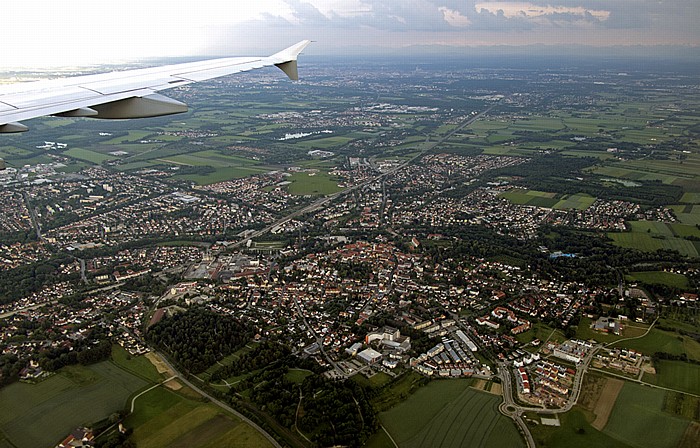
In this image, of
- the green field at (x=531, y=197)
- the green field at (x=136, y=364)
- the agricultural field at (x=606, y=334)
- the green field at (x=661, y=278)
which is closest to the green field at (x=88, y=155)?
the green field at (x=136, y=364)

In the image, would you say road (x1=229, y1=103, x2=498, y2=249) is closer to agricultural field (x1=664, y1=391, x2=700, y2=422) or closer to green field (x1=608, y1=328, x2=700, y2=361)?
green field (x1=608, y1=328, x2=700, y2=361)

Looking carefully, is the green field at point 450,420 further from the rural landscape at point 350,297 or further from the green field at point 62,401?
the green field at point 62,401

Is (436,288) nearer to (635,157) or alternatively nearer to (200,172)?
(200,172)

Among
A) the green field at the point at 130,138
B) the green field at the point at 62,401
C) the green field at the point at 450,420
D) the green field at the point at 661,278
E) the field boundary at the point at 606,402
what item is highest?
the green field at the point at 130,138

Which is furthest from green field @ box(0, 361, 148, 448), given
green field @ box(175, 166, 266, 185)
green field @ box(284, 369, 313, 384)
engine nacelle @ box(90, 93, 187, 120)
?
green field @ box(175, 166, 266, 185)

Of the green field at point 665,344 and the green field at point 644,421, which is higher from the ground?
the green field at point 665,344

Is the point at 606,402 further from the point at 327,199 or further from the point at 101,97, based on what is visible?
the point at 327,199

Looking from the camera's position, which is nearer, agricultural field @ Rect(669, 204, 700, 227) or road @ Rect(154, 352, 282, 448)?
road @ Rect(154, 352, 282, 448)
